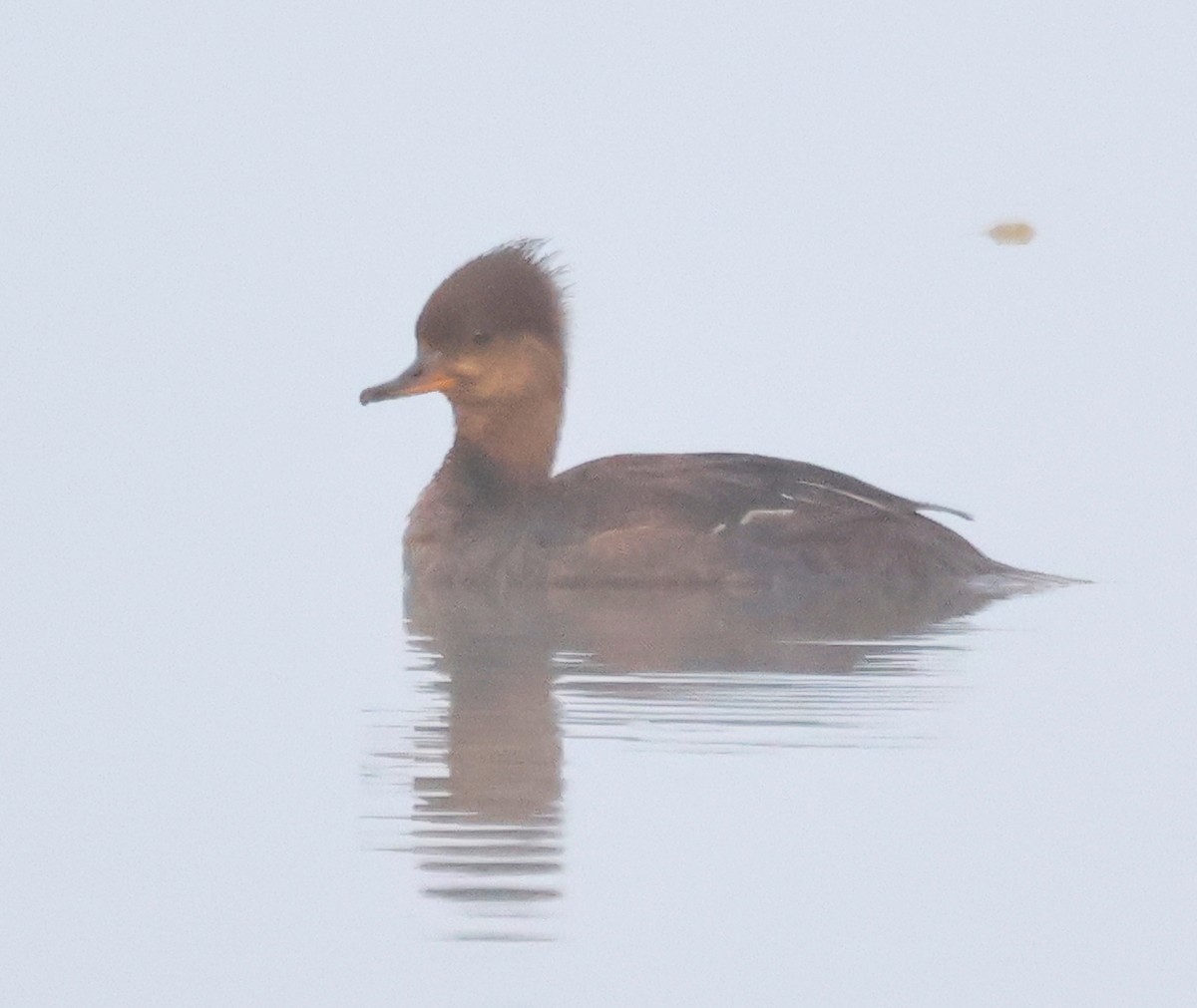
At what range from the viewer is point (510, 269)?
956 centimetres

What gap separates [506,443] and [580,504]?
62 cm

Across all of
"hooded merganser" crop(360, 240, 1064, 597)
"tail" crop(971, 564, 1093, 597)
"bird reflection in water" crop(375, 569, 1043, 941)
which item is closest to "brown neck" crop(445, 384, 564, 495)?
"hooded merganser" crop(360, 240, 1064, 597)

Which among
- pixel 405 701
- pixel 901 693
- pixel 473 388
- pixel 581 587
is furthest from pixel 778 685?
pixel 473 388

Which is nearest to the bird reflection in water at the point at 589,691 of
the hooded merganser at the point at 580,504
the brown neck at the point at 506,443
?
the hooded merganser at the point at 580,504

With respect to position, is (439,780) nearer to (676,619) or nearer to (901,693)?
(901,693)

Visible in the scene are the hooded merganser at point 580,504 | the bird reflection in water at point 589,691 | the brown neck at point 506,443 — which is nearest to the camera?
the bird reflection in water at point 589,691

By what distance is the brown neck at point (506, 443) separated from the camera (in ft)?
31.6

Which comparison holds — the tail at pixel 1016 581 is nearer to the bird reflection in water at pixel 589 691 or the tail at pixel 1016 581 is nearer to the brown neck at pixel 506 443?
the bird reflection in water at pixel 589 691

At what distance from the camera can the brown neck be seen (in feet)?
31.6

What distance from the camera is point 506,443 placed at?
9.66 m

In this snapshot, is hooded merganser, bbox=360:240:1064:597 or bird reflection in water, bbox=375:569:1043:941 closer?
bird reflection in water, bbox=375:569:1043:941

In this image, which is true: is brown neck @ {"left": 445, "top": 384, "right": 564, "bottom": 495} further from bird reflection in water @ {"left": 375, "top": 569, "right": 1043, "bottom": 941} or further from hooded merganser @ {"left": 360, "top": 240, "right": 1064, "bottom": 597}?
bird reflection in water @ {"left": 375, "top": 569, "right": 1043, "bottom": 941}

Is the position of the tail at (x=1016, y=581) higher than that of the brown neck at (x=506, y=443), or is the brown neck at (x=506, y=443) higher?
the brown neck at (x=506, y=443)

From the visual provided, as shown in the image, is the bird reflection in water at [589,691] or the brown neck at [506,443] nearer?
→ the bird reflection in water at [589,691]
